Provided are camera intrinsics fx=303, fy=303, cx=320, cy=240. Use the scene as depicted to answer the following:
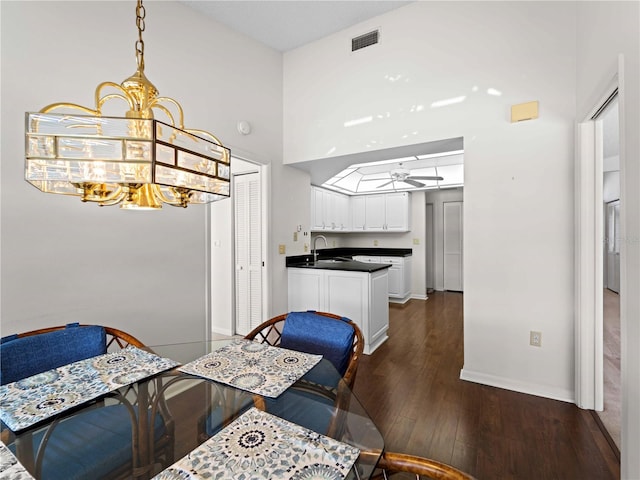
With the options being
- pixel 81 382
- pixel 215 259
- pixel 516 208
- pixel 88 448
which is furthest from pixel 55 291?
pixel 516 208

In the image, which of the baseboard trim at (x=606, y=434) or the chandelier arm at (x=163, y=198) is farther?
the baseboard trim at (x=606, y=434)

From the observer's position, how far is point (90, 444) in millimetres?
973

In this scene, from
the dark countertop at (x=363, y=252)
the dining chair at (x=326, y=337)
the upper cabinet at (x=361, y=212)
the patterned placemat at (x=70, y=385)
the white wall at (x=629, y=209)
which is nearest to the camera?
the patterned placemat at (x=70, y=385)

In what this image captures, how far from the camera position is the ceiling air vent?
10.1ft

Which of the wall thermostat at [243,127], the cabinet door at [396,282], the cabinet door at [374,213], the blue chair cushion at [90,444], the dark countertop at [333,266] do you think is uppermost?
the wall thermostat at [243,127]

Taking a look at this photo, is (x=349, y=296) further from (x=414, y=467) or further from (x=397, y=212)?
(x=397, y=212)

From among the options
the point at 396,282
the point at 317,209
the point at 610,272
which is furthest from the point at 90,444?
the point at 396,282

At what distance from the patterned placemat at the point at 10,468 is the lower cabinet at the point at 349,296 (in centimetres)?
285

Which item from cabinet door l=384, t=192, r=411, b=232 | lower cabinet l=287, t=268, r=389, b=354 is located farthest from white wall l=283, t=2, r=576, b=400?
cabinet door l=384, t=192, r=411, b=232

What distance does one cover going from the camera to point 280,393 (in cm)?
112

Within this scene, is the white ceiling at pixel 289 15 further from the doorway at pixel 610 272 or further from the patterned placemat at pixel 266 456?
the patterned placemat at pixel 266 456

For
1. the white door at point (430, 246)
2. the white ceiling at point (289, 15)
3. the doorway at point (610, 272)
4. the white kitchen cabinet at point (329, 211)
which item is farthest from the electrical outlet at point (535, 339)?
the white door at point (430, 246)

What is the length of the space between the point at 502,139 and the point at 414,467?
2.56m

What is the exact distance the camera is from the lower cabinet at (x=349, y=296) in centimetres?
332
